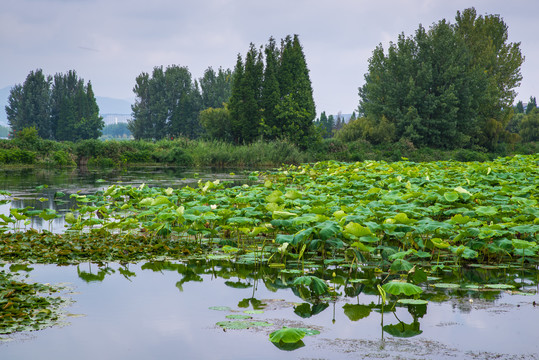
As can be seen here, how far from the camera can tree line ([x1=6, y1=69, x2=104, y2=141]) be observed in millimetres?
47500

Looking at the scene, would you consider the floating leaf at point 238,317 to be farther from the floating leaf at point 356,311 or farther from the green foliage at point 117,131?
the green foliage at point 117,131

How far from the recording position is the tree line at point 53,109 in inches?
1870

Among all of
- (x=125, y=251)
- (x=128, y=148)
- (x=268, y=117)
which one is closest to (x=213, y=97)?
(x=268, y=117)

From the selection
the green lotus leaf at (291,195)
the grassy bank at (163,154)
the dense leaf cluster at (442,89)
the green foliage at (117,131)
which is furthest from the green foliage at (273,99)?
the green foliage at (117,131)

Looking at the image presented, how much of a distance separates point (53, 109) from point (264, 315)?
171ft

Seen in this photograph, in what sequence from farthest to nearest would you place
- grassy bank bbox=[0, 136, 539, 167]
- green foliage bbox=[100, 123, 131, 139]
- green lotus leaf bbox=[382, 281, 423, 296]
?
green foliage bbox=[100, 123, 131, 139] → grassy bank bbox=[0, 136, 539, 167] → green lotus leaf bbox=[382, 281, 423, 296]

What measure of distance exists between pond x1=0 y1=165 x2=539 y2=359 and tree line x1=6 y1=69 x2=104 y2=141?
47.7 meters

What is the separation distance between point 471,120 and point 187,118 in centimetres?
2820

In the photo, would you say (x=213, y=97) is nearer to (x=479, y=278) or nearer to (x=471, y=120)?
(x=471, y=120)

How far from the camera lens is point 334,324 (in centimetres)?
278

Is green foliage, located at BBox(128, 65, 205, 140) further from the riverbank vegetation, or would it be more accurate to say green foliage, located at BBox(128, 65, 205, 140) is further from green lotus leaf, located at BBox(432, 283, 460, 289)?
green lotus leaf, located at BBox(432, 283, 460, 289)

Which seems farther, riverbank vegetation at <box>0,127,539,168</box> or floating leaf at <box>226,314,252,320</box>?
riverbank vegetation at <box>0,127,539,168</box>

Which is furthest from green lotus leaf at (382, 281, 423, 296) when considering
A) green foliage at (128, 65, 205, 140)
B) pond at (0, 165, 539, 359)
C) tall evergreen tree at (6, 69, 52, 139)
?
tall evergreen tree at (6, 69, 52, 139)

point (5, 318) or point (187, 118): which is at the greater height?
point (187, 118)
